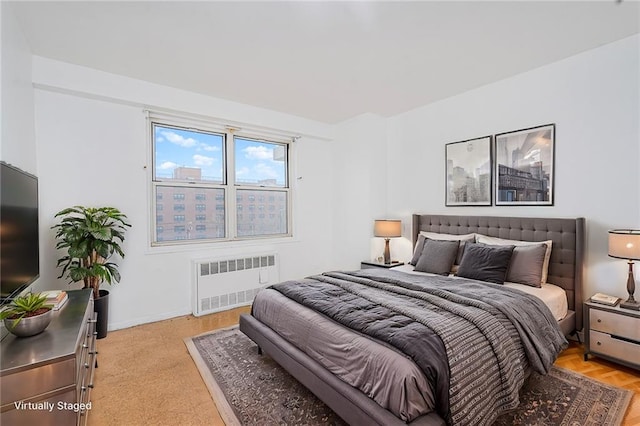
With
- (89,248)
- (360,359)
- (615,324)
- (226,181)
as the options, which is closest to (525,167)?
(615,324)

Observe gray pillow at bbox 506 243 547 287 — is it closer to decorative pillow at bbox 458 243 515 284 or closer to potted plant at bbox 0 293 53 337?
decorative pillow at bbox 458 243 515 284

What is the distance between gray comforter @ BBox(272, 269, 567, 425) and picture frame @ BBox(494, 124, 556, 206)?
4.03ft

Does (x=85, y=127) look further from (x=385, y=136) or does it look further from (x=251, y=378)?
(x=385, y=136)

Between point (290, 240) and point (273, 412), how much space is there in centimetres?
299

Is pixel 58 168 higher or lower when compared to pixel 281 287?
higher

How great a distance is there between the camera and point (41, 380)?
1.33 m

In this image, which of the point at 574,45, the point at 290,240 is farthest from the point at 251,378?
the point at 574,45

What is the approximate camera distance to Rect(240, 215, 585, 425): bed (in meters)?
1.48

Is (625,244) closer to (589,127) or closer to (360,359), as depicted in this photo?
(589,127)

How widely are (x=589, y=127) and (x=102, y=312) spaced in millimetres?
5045

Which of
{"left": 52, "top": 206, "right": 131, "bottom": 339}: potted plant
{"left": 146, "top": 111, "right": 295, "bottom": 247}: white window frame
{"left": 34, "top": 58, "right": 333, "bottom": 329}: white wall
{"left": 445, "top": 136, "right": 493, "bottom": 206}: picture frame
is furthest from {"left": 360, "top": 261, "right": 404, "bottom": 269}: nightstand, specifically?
{"left": 52, "top": 206, "right": 131, "bottom": 339}: potted plant

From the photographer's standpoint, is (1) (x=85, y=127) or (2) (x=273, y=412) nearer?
(2) (x=273, y=412)

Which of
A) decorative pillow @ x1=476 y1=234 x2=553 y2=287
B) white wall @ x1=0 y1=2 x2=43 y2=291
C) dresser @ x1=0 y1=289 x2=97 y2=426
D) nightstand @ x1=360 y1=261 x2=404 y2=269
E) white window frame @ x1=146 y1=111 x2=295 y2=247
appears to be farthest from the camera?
nightstand @ x1=360 y1=261 x2=404 y2=269

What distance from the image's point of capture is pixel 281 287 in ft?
9.09
